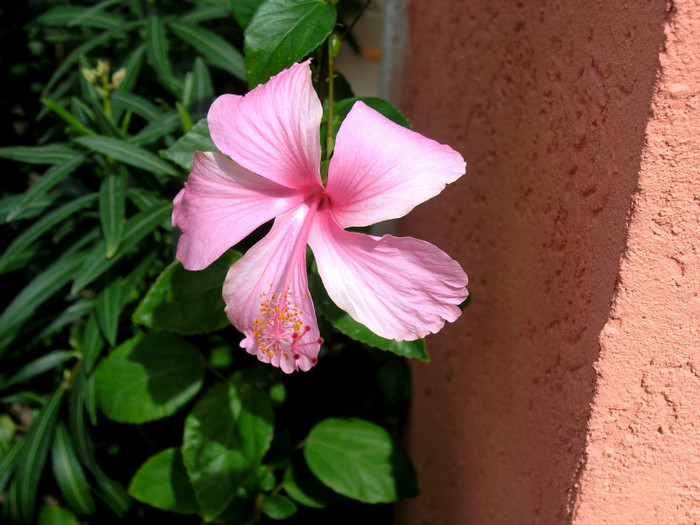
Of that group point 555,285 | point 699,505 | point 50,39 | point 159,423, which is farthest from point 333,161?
point 50,39

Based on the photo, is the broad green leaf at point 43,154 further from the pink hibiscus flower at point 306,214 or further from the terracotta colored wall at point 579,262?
the terracotta colored wall at point 579,262

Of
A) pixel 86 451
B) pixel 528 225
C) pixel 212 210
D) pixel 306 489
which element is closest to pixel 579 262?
A: pixel 528 225

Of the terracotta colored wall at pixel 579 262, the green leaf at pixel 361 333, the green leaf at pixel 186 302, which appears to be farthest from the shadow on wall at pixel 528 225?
the green leaf at pixel 186 302

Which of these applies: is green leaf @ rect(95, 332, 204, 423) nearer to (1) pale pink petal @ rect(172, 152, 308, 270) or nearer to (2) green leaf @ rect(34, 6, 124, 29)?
(1) pale pink petal @ rect(172, 152, 308, 270)

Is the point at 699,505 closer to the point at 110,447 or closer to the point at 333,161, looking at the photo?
the point at 333,161

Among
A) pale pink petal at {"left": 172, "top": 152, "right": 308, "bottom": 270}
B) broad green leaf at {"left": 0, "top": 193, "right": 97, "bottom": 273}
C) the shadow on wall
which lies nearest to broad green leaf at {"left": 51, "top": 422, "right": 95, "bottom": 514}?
broad green leaf at {"left": 0, "top": 193, "right": 97, "bottom": 273}

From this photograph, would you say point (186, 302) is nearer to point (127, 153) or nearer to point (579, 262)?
point (127, 153)
